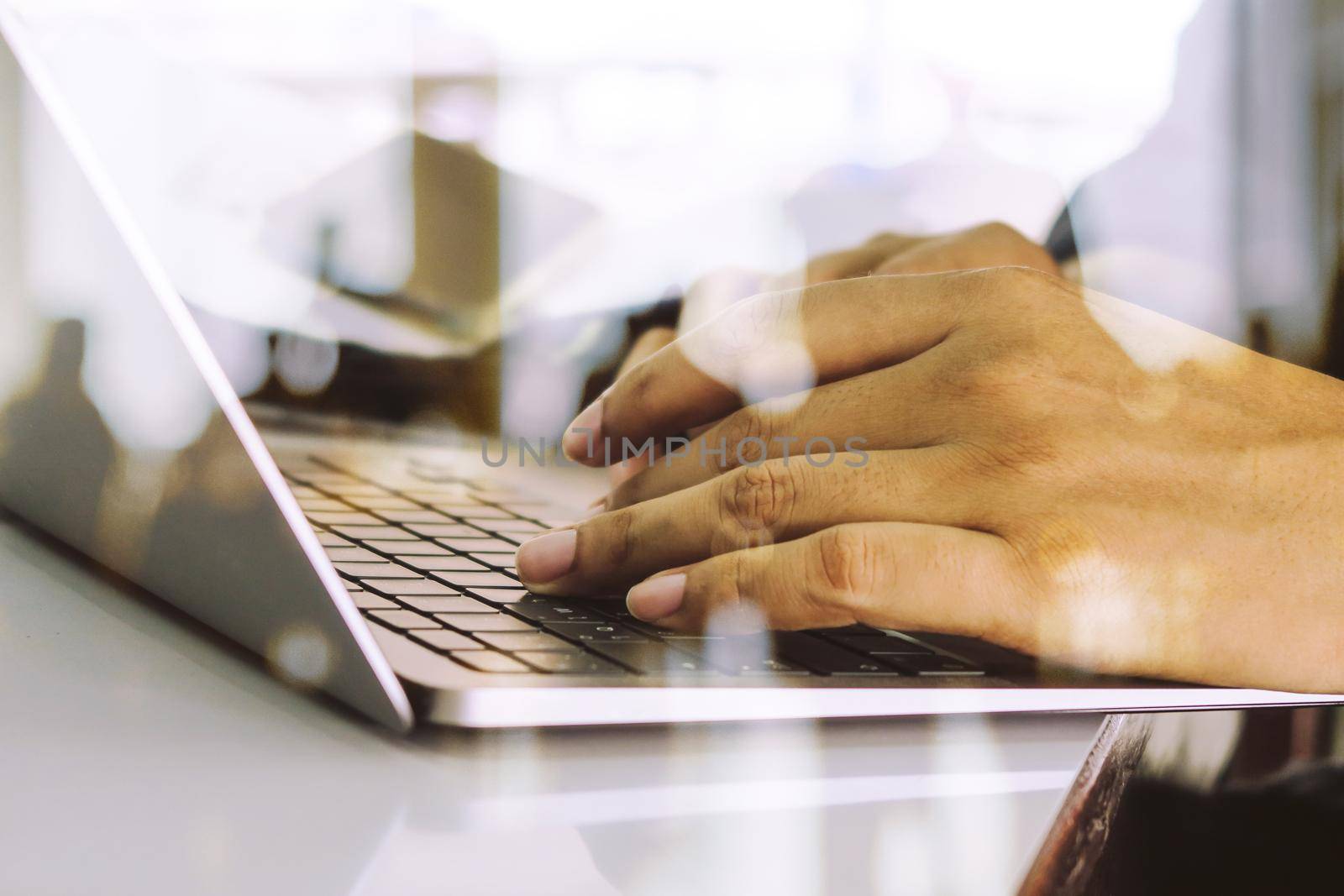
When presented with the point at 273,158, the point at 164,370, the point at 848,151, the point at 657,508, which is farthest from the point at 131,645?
the point at 848,151

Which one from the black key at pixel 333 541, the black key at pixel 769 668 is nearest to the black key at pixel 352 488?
the black key at pixel 333 541

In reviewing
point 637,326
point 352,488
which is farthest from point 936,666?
point 637,326

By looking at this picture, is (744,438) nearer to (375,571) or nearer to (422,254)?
(375,571)

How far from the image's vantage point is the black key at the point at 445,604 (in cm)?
31

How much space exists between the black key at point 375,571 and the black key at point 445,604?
3 centimetres

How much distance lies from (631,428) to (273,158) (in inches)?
46.2

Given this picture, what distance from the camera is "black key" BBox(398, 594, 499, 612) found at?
306 millimetres

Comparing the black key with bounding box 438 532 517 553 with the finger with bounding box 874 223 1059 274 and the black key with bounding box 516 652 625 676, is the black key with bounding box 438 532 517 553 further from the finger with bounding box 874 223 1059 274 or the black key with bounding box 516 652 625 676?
the finger with bounding box 874 223 1059 274

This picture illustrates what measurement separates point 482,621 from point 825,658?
0.11m

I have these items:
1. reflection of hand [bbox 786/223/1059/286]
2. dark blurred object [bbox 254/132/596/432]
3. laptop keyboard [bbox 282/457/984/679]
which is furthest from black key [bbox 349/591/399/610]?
dark blurred object [bbox 254/132/596/432]

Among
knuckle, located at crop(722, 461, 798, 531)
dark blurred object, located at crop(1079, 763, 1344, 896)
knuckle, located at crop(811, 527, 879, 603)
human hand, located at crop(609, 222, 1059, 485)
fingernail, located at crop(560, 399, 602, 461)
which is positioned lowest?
dark blurred object, located at crop(1079, 763, 1344, 896)

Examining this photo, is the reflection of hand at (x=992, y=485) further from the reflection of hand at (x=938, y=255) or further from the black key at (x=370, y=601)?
the reflection of hand at (x=938, y=255)

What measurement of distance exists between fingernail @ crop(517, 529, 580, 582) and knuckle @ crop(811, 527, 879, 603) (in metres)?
0.09

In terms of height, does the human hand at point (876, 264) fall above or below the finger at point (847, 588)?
above
